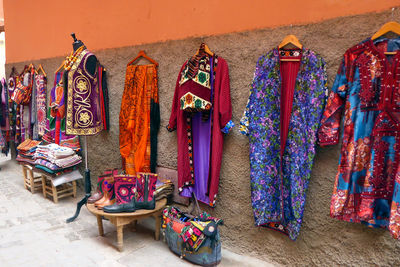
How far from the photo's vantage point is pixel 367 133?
5.28ft

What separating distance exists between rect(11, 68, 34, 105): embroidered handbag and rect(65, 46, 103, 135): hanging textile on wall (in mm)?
1930

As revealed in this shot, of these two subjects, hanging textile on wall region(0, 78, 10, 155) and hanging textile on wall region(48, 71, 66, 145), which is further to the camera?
hanging textile on wall region(0, 78, 10, 155)

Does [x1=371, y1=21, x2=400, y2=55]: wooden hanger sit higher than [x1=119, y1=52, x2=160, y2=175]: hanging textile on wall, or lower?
higher

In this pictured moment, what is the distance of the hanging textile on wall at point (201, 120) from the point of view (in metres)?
2.16

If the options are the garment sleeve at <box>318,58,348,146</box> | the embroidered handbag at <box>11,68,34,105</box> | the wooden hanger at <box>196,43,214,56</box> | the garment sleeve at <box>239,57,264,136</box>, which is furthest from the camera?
the embroidered handbag at <box>11,68,34,105</box>

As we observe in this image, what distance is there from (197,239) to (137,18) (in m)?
2.18

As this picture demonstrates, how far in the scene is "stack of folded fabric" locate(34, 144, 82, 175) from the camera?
3.23m

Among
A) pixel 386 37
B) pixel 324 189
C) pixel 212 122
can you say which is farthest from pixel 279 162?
pixel 386 37

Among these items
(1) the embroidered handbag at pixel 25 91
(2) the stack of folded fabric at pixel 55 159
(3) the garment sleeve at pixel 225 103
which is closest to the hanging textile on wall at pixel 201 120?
(3) the garment sleeve at pixel 225 103

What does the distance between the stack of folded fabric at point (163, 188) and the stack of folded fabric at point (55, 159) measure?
1345mm

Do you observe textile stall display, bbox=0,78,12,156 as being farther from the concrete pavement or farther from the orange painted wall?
the concrete pavement

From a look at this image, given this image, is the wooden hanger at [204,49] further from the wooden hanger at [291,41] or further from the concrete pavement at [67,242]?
the concrete pavement at [67,242]

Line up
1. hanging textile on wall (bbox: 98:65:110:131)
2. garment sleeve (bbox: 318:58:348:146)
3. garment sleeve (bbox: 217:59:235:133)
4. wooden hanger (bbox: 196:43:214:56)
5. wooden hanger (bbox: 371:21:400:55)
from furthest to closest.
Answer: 1. hanging textile on wall (bbox: 98:65:110:131)
2. wooden hanger (bbox: 196:43:214:56)
3. garment sleeve (bbox: 217:59:235:133)
4. garment sleeve (bbox: 318:58:348:146)
5. wooden hanger (bbox: 371:21:400:55)

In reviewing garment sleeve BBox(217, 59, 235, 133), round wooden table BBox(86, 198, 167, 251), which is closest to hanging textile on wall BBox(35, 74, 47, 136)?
round wooden table BBox(86, 198, 167, 251)
